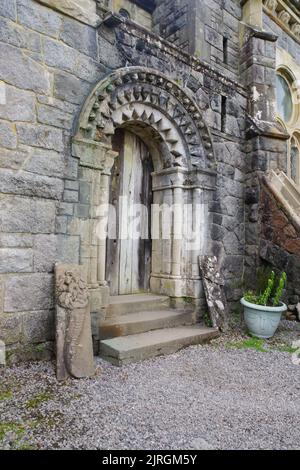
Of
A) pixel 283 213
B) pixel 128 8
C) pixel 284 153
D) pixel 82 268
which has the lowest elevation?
pixel 82 268

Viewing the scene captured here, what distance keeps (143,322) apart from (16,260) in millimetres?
Result: 1449

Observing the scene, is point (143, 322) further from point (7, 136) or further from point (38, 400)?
point (7, 136)

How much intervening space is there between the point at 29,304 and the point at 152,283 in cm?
183

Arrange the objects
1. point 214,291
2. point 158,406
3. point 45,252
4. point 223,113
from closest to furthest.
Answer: point 158,406, point 45,252, point 214,291, point 223,113

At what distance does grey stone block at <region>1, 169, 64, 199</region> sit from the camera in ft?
8.21

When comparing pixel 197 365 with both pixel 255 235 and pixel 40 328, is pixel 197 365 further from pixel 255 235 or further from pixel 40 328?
pixel 255 235

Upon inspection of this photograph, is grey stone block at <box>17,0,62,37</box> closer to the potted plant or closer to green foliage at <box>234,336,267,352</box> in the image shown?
the potted plant

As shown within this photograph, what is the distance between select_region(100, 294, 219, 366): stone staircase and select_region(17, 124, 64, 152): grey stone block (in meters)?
1.73

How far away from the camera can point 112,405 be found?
1973 millimetres

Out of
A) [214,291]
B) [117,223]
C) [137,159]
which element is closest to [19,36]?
[137,159]

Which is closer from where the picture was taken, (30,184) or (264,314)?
(30,184)

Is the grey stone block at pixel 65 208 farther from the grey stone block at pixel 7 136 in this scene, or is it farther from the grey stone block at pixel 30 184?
the grey stone block at pixel 7 136

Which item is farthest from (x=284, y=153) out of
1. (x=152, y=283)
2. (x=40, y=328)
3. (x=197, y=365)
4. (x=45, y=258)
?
(x=40, y=328)

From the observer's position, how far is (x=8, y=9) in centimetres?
256
